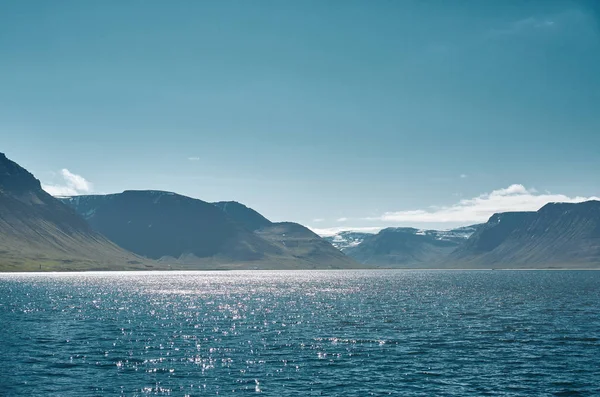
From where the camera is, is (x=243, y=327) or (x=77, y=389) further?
(x=243, y=327)

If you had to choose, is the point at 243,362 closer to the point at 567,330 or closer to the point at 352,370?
the point at 352,370

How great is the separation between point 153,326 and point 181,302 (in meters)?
Answer: 62.8

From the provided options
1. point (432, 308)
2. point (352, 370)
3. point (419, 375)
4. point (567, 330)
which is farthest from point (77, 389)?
point (432, 308)

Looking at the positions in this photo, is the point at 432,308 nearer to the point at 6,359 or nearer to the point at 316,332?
the point at 316,332

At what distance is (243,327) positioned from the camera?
345 feet

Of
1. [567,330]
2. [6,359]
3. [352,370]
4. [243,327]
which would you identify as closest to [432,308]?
[567,330]

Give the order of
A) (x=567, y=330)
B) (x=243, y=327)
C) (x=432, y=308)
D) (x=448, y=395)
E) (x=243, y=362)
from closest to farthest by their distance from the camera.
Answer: (x=448, y=395), (x=243, y=362), (x=567, y=330), (x=243, y=327), (x=432, y=308)

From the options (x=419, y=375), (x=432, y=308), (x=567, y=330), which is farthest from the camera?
(x=432, y=308)

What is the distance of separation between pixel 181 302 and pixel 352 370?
11269 centimetres

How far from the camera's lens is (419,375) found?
62.0 m

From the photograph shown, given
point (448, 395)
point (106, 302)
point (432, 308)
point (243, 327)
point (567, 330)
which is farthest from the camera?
point (106, 302)

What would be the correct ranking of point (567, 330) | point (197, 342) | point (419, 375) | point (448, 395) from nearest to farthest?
point (448, 395)
point (419, 375)
point (197, 342)
point (567, 330)

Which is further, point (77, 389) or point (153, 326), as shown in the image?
point (153, 326)

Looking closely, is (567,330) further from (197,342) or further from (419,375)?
(197,342)
